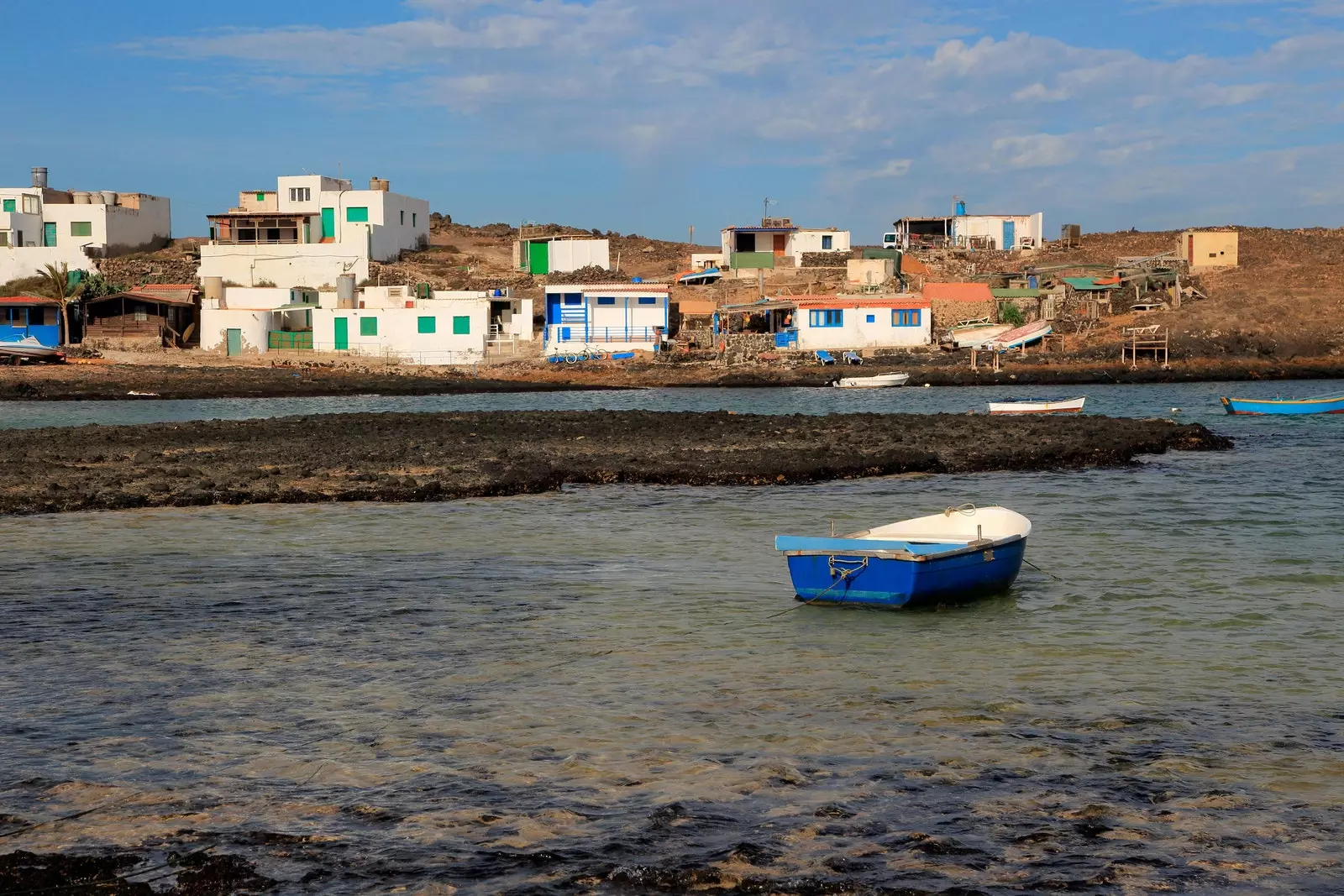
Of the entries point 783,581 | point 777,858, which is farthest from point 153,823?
point 783,581

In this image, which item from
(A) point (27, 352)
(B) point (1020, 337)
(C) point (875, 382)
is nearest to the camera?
(C) point (875, 382)

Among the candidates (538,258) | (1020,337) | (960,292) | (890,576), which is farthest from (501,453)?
(538,258)

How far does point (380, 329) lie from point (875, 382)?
25632 millimetres

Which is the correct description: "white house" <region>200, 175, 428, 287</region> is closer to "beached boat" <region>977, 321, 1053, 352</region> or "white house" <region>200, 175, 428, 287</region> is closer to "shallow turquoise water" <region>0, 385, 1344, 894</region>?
"beached boat" <region>977, 321, 1053, 352</region>

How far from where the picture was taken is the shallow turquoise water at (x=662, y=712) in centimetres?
815

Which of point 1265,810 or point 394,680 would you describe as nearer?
point 1265,810

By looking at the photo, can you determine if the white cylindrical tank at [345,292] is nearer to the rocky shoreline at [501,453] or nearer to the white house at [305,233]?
the white house at [305,233]

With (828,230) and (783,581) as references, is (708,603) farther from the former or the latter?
(828,230)

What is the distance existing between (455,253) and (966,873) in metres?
85.8

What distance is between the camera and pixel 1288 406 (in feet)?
143

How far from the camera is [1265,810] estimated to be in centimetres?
884

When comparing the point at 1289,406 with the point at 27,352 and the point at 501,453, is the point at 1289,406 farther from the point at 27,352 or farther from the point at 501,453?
the point at 27,352

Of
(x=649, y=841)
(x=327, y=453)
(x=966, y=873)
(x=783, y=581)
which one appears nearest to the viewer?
(x=966, y=873)

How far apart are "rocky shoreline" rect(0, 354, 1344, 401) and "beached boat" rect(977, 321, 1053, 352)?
2.21m
